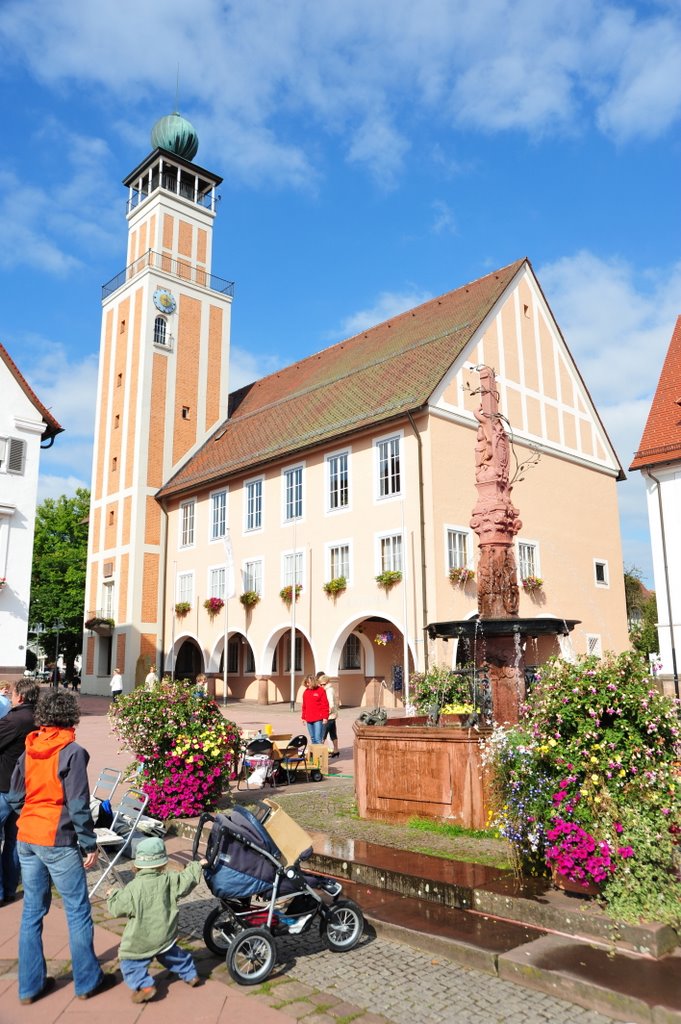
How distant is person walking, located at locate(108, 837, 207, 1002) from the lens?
4.66 meters

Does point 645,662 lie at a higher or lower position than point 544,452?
lower

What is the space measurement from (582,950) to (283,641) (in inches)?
1050

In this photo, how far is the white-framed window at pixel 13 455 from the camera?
2480 cm

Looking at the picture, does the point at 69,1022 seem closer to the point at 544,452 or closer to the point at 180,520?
the point at 544,452

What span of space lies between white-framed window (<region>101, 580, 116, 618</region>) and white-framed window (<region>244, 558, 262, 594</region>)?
7.55 m

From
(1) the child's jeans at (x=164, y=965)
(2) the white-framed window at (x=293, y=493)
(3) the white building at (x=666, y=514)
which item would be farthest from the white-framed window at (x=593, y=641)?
(1) the child's jeans at (x=164, y=965)

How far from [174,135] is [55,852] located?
42669 mm

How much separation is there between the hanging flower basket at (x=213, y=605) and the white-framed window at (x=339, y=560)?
621 cm

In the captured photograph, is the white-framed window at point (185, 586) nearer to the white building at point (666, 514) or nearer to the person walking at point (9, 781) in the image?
the white building at point (666, 514)

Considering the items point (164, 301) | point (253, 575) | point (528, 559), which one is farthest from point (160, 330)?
point (528, 559)

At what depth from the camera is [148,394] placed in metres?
34.7

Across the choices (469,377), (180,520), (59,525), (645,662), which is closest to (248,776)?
(645,662)

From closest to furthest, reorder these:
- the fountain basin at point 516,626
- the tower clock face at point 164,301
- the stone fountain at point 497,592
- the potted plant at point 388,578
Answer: the fountain basin at point 516,626 < the stone fountain at point 497,592 < the potted plant at point 388,578 < the tower clock face at point 164,301

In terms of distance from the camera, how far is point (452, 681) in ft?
43.3
